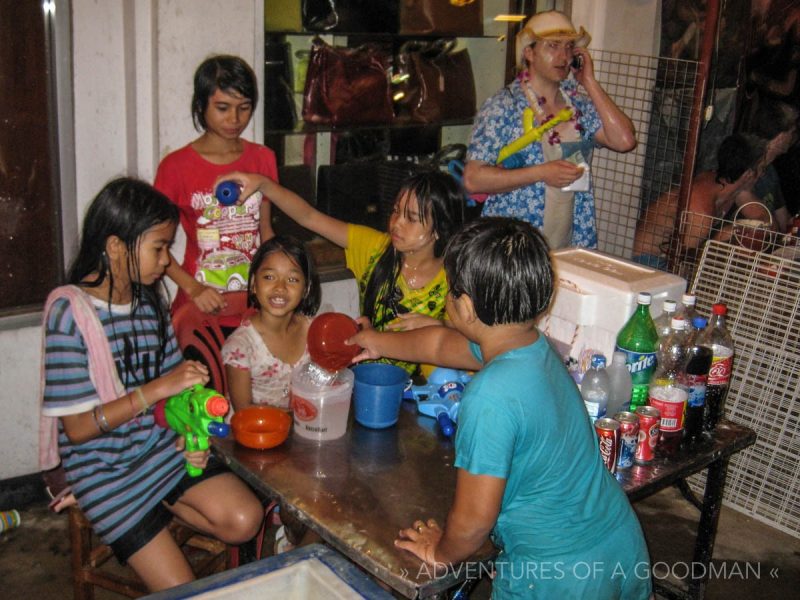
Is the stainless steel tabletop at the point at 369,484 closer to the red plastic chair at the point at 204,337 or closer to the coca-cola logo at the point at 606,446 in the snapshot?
the coca-cola logo at the point at 606,446

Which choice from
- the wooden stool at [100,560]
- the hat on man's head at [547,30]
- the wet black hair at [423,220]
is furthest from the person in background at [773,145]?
the wooden stool at [100,560]

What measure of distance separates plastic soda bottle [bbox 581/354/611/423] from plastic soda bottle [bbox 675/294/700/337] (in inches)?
14.5

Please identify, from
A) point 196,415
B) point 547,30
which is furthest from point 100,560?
A: point 547,30

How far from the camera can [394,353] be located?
2725mm

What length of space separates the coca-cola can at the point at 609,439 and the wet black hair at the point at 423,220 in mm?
996

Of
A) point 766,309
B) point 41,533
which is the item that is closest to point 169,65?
point 41,533

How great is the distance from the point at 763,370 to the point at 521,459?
237cm

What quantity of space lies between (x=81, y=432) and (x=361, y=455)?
0.82 meters

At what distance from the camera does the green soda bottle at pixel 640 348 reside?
273 cm

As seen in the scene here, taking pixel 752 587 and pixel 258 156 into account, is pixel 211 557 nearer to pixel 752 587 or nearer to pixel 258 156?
pixel 258 156

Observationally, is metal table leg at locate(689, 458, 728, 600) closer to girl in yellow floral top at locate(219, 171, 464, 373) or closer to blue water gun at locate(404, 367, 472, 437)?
blue water gun at locate(404, 367, 472, 437)

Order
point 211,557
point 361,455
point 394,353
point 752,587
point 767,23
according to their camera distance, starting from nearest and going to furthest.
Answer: point 361,455 → point 394,353 → point 211,557 → point 752,587 → point 767,23

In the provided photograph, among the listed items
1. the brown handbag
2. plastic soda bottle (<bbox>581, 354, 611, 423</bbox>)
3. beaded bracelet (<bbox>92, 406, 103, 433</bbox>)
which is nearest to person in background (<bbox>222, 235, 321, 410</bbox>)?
beaded bracelet (<bbox>92, 406, 103, 433</bbox>)

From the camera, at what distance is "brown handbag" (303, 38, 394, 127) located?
4.52 metres
